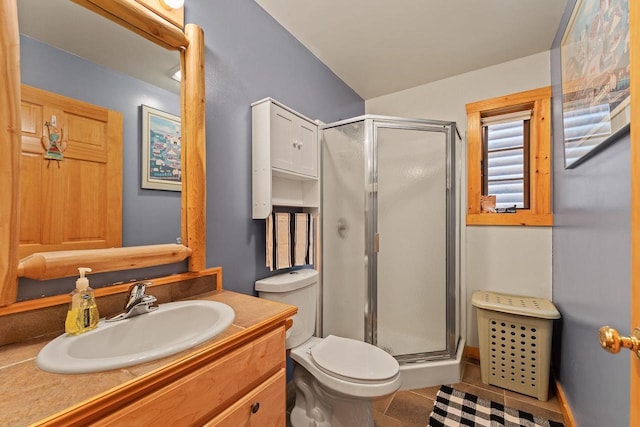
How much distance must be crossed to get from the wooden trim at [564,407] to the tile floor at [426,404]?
0.04 m

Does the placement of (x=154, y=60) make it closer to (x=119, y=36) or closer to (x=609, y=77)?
(x=119, y=36)

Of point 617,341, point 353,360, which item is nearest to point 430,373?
point 353,360

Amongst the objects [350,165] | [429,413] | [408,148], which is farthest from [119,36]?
[429,413]

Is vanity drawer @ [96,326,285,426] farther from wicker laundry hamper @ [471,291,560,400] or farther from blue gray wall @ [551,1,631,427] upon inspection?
wicker laundry hamper @ [471,291,560,400]

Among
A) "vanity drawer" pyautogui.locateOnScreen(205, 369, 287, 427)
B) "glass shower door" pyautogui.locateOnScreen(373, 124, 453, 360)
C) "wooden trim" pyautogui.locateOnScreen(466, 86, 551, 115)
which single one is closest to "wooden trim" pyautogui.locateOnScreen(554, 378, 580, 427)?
"glass shower door" pyautogui.locateOnScreen(373, 124, 453, 360)

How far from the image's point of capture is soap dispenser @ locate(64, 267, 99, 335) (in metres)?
0.81

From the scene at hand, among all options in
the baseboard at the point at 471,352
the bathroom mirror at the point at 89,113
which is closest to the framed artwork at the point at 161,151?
the bathroom mirror at the point at 89,113

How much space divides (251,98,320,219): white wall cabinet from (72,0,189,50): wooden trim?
48cm

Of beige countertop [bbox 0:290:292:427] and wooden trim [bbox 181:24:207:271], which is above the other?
wooden trim [bbox 181:24:207:271]

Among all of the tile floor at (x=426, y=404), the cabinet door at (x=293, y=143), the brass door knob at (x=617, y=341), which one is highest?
the cabinet door at (x=293, y=143)

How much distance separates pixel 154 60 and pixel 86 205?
26.0 inches

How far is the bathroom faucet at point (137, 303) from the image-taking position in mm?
944

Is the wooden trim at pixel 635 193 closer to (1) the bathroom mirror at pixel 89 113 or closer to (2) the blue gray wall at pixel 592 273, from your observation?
(2) the blue gray wall at pixel 592 273

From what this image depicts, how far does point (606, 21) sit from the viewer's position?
3.33 ft
